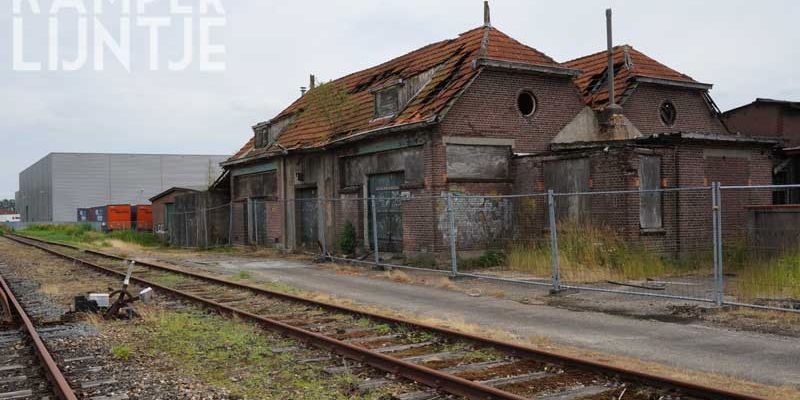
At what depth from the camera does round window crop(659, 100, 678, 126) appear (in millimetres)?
23328

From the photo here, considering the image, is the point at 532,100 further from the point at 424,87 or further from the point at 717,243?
the point at 717,243

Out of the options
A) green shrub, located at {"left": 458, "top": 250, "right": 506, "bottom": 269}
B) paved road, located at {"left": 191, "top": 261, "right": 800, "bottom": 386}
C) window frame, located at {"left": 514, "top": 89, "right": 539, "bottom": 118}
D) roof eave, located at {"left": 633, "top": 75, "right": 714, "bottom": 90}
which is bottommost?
paved road, located at {"left": 191, "top": 261, "right": 800, "bottom": 386}

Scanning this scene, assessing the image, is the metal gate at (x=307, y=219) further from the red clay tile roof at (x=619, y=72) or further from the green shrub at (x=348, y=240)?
the red clay tile roof at (x=619, y=72)

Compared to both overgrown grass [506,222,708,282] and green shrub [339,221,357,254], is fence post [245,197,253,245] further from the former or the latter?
overgrown grass [506,222,708,282]

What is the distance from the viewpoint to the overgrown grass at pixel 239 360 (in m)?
6.30

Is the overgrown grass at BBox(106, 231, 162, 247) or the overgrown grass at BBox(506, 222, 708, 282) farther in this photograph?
the overgrown grass at BBox(106, 231, 162, 247)

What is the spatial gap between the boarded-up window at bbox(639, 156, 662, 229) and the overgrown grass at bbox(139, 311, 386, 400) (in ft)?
34.5

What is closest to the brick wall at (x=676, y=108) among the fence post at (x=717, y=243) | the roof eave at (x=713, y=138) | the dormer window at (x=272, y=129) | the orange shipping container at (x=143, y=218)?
the roof eave at (x=713, y=138)

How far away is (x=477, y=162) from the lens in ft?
61.3

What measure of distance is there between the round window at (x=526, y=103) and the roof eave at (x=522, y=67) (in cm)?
73

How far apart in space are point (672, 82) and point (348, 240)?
1209 centimetres

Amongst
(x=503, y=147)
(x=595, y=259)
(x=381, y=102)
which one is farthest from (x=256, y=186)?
(x=595, y=259)

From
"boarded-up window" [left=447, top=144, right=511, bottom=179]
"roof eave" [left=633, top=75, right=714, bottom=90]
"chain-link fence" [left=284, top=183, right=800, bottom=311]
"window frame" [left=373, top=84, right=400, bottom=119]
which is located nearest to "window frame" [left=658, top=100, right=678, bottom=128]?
"roof eave" [left=633, top=75, right=714, bottom=90]

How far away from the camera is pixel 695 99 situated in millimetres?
24156
